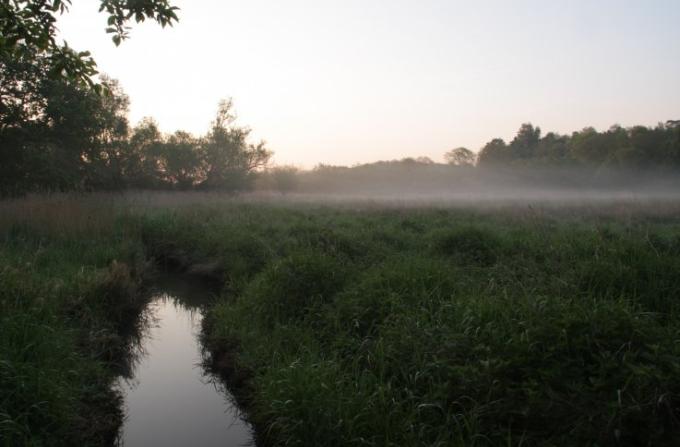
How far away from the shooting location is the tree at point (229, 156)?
3372 cm

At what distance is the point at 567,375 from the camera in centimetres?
307

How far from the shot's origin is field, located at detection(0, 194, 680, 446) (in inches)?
115

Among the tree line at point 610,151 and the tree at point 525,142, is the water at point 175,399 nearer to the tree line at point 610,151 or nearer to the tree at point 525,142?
the tree line at point 610,151

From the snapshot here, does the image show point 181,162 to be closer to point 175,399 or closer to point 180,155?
point 180,155

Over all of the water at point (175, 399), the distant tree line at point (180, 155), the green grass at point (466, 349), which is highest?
the distant tree line at point (180, 155)

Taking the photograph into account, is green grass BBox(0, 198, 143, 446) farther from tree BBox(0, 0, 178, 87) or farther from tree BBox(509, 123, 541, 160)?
tree BBox(509, 123, 541, 160)

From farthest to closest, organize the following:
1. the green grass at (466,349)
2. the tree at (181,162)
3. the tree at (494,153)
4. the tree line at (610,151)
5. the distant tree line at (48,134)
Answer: the tree at (494,153)
the tree line at (610,151)
the tree at (181,162)
the distant tree line at (48,134)
the green grass at (466,349)

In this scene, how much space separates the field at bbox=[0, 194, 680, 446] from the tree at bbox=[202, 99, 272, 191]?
2621cm

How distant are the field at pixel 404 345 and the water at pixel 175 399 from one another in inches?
8.8

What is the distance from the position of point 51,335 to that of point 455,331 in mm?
4038

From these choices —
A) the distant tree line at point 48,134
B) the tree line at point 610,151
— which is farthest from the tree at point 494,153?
the distant tree line at point 48,134

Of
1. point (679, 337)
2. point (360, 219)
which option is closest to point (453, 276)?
point (679, 337)

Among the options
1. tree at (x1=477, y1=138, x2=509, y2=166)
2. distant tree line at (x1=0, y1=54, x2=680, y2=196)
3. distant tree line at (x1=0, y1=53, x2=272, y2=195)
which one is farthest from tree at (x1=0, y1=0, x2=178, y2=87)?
tree at (x1=477, y1=138, x2=509, y2=166)

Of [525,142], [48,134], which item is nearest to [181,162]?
[48,134]
